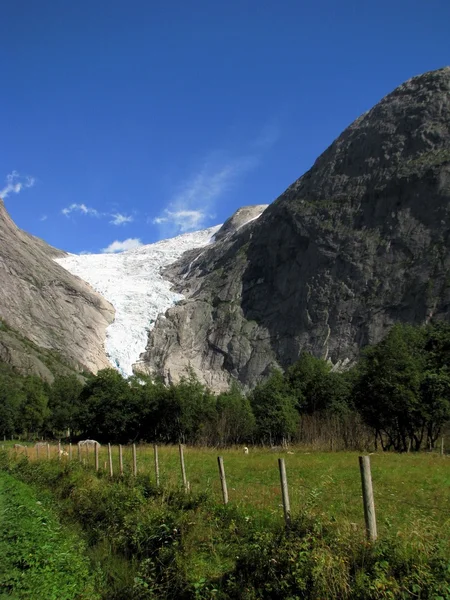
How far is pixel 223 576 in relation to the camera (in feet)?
24.8

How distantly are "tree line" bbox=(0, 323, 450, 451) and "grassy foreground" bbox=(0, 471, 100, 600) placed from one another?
3062 cm

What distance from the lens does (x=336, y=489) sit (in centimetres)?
1524

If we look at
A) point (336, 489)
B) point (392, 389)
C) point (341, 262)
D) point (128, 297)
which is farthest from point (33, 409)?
point (128, 297)

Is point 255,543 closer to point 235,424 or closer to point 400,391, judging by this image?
point 400,391

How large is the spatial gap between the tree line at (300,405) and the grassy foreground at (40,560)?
3062 cm

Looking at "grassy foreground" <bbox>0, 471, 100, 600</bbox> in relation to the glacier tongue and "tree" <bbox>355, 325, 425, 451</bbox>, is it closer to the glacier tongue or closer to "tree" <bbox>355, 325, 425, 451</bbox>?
"tree" <bbox>355, 325, 425, 451</bbox>

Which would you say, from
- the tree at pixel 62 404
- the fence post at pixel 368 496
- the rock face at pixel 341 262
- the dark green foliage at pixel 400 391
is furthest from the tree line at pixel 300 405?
the rock face at pixel 341 262

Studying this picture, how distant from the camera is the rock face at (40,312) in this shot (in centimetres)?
10025

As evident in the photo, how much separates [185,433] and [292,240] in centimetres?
7202

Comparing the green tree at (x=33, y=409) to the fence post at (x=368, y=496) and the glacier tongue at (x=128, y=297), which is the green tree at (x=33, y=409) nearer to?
the glacier tongue at (x=128, y=297)

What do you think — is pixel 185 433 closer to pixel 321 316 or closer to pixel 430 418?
pixel 430 418

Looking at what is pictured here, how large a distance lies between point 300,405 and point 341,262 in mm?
57124

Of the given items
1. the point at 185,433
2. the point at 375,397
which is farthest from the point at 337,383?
the point at 185,433

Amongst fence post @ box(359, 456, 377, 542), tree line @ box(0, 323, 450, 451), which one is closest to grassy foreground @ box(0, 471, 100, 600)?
fence post @ box(359, 456, 377, 542)
